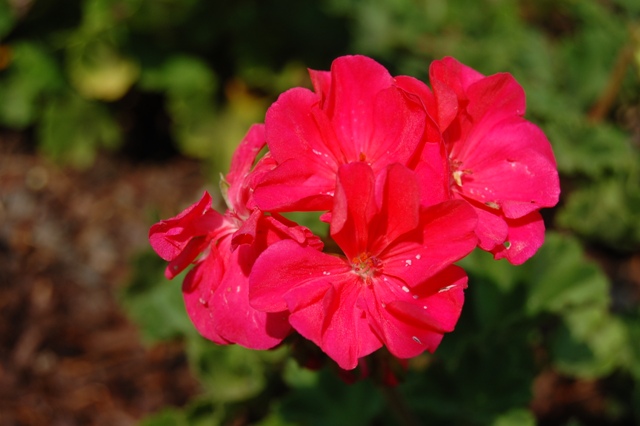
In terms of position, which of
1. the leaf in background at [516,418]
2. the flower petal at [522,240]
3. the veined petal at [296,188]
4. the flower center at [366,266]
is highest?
the veined petal at [296,188]

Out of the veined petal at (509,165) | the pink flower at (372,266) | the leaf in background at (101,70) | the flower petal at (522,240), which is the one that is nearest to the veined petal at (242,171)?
the pink flower at (372,266)

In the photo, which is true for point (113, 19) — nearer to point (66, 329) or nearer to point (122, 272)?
point (122, 272)

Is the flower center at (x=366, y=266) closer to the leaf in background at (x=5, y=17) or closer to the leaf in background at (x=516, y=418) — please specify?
the leaf in background at (x=516, y=418)

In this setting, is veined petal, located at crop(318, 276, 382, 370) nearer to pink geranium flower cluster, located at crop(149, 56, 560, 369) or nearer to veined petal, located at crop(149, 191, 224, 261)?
pink geranium flower cluster, located at crop(149, 56, 560, 369)

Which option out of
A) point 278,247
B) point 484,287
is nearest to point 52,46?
point 484,287

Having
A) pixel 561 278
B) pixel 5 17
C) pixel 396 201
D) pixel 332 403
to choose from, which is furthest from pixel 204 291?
pixel 5 17

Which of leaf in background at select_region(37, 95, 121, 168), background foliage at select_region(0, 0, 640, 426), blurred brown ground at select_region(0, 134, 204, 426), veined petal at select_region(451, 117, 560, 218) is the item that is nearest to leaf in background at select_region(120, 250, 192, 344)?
background foliage at select_region(0, 0, 640, 426)

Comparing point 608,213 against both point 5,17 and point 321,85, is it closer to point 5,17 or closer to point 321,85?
point 321,85
